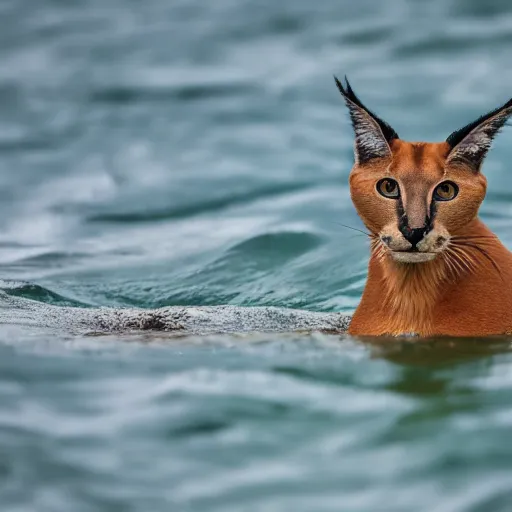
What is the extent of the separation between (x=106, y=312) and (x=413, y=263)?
9.37 feet

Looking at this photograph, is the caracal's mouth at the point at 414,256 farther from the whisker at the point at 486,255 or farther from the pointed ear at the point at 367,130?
the pointed ear at the point at 367,130

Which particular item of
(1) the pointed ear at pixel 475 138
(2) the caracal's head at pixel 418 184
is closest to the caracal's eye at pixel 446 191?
(2) the caracal's head at pixel 418 184

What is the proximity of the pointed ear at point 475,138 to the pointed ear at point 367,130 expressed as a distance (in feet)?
1.25

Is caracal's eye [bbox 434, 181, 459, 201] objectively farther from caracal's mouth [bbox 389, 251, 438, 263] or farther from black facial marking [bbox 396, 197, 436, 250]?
caracal's mouth [bbox 389, 251, 438, 263]

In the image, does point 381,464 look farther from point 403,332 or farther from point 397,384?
point 403,332

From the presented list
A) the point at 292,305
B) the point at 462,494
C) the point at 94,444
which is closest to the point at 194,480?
the point at 94,444

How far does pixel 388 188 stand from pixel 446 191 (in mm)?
335

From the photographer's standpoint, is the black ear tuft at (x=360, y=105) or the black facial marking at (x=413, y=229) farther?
the black ear tuft at (x=360, y=105)

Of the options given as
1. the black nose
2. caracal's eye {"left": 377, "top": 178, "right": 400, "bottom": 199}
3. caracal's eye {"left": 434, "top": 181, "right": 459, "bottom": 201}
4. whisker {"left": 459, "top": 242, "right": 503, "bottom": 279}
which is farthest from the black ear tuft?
whisker {"left": 459, "top": 242, "right": 503, "bottom": 279}

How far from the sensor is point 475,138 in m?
7.17

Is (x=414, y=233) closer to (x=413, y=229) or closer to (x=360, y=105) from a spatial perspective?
(x=413, y=229)

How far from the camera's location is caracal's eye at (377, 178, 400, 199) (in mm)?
7137

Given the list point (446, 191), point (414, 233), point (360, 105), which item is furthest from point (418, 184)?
point (360, 105)

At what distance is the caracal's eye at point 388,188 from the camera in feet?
23.4
